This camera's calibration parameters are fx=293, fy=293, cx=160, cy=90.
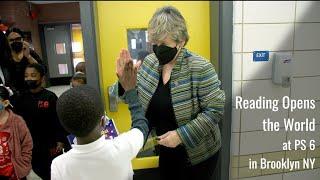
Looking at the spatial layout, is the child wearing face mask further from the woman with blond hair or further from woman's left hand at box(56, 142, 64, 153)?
the woman with blond hair

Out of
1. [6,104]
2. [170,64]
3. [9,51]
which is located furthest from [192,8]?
[9,51]

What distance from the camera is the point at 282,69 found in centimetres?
195

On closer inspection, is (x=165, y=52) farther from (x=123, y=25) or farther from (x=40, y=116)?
(x=40, y=116)

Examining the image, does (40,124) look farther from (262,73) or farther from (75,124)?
(262,73)

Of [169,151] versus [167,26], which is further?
[169,151]

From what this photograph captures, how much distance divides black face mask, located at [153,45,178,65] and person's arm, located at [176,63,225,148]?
179 millimetres

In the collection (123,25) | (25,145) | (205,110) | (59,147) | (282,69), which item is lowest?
(59,147)

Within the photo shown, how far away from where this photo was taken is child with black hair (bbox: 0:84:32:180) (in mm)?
2027

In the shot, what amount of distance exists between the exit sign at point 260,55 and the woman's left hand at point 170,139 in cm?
82

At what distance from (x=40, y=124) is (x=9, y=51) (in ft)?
2.64

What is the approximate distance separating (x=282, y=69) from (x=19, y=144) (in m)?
1.89

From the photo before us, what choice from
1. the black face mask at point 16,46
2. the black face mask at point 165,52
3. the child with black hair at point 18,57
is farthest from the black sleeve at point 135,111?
the black face mask at point 16,46

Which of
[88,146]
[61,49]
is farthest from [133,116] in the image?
[61,49]

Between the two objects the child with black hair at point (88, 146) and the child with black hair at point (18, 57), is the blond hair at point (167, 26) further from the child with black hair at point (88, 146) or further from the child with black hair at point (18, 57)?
the child with black hair at point (18, 57)
